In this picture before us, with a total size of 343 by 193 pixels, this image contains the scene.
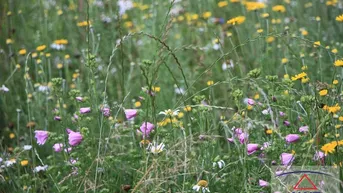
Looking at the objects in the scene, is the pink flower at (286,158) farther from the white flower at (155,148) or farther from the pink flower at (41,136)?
the pink flower at (41,136)

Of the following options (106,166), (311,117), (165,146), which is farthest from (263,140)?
(106,166)

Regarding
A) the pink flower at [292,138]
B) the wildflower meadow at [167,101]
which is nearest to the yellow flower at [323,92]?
the wildflower meadow at [167,101]

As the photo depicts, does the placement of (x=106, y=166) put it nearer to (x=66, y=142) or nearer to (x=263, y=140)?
(x=66, y=142)

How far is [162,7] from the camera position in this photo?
449 cm

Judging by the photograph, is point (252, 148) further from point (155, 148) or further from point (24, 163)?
point (24, 163)

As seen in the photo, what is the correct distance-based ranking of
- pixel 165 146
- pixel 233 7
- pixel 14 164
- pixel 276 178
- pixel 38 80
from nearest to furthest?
1. pixel 276 178
2. pixel 165 146
3. pixel 14 164
4. pixel 38 80
5. pixel 233 7

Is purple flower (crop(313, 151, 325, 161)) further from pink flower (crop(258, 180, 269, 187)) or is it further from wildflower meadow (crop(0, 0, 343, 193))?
pink flower (crop(258, 180, 269, 187))

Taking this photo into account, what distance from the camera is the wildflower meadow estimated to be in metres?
2.17

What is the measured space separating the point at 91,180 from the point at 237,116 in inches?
23.7

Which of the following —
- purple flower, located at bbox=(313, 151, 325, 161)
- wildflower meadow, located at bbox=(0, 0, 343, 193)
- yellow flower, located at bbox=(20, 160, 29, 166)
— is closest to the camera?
purple flower, located at bbox=(313, 151, 325, 161)

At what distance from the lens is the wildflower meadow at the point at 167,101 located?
2.17 metres

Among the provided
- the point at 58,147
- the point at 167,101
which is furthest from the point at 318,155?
the point at 167,101

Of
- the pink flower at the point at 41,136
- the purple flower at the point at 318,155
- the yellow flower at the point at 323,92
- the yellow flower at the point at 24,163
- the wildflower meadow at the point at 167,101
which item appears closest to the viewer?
the purple flower at the point at 318,155

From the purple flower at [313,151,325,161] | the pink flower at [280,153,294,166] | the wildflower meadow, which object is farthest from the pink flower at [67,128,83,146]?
the purple flower at [313,151,325,161]
